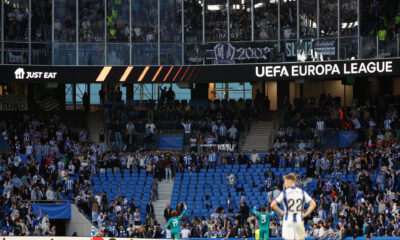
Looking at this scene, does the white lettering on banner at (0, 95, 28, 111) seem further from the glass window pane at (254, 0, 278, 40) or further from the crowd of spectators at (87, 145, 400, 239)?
the glass window pane at (254, 0, 278, 40)

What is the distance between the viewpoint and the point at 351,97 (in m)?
45.9

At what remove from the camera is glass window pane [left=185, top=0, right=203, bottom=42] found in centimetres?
4284

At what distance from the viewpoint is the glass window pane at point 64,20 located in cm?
4228

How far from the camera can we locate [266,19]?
139 feet

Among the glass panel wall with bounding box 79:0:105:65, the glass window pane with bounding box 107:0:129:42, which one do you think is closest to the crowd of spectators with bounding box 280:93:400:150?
the glass window pane with bounding box 107:0:129:42

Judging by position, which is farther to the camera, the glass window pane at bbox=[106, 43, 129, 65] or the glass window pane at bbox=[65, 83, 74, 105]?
the glass window pane at bbox=[65, 83, 74, 105]

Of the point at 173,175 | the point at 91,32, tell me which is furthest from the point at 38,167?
the point at 91,32

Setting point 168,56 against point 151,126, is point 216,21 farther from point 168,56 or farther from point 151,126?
point 151,126

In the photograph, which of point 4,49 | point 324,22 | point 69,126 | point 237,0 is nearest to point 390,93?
point 324,22

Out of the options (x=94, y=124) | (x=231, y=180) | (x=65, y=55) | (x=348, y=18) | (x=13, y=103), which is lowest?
(x=231, y=180)

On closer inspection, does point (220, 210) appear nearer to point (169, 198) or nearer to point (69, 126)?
point (169, 198)

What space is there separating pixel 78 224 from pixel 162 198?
433 cm

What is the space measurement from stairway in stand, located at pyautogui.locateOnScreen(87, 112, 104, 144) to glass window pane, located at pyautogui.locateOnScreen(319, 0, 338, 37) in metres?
13.5

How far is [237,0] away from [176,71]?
509cm
